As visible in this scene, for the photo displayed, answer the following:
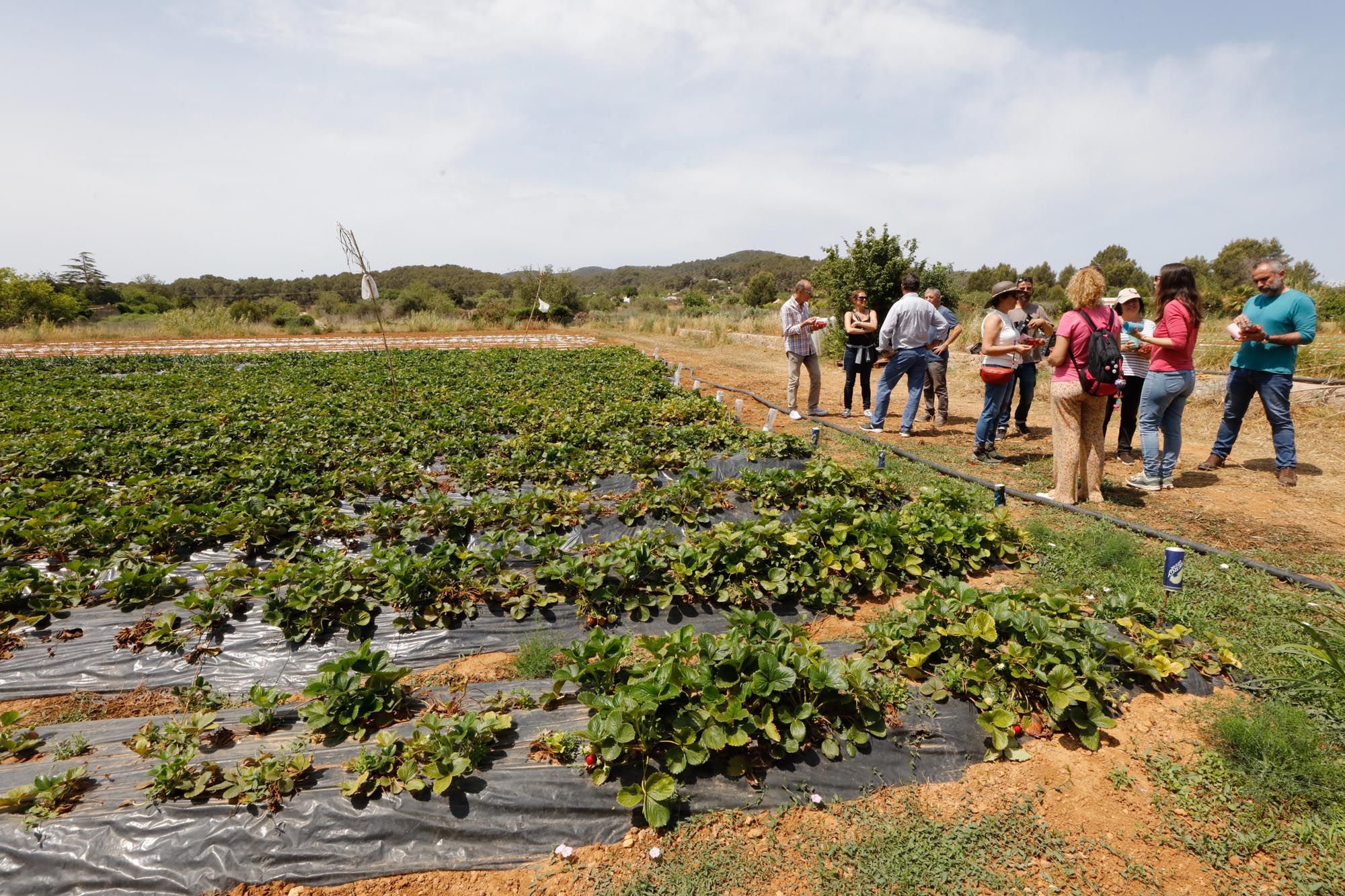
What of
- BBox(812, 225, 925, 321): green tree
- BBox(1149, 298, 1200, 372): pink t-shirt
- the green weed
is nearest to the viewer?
the green weed

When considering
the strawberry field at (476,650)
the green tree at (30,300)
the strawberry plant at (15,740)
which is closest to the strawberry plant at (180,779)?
the strawberry field at (476,650)

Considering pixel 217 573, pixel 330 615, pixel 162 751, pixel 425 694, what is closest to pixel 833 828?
pixel 425 694

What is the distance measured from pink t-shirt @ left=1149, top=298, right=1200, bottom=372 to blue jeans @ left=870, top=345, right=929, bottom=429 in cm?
225

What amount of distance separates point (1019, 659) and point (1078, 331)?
10.5 ft

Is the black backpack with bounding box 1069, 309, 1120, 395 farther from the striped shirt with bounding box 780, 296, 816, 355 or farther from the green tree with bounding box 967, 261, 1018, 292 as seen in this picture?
the green tree with bounding box 967, 261, 1018, 292

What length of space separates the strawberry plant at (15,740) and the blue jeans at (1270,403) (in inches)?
340

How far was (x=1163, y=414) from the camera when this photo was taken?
548 centimetres

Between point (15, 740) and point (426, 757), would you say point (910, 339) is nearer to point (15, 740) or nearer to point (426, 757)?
point (426, 757)

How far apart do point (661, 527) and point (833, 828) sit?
2.83 meters

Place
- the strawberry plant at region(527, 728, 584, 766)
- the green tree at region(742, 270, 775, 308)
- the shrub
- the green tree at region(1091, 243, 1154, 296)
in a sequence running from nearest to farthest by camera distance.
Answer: the shrub, the strawberry plant at region(527, 728, 584, 766), the green tree at region(1091, 243, 1154, 296), the green tree at region(742, 270, 775, 308)

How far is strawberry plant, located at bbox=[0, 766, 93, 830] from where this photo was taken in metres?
2.16

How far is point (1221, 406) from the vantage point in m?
9.02

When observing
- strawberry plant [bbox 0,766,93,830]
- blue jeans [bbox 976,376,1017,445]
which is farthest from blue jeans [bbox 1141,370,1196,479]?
strawberry plant [bbox 0,766,93,830]

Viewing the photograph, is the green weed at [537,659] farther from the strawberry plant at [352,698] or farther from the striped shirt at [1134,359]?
the striped shirt at [1134,359]
